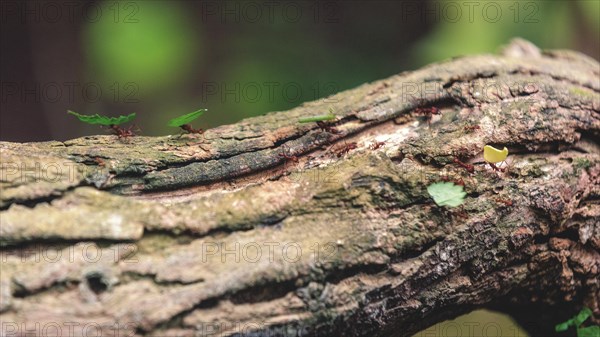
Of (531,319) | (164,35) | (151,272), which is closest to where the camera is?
(151,272)

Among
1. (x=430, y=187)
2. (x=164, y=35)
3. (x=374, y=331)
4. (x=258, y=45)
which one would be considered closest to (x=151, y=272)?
(x=374, y=331)

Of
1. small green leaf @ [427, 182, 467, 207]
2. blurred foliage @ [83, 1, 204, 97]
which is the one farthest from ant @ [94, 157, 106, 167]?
blurred foliage @ [83, 1, 204, 97]

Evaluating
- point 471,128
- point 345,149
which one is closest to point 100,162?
point 345,149

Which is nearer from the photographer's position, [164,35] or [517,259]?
[517,259]

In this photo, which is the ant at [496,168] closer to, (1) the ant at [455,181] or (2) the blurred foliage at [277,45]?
(1) the ant at [455,181]

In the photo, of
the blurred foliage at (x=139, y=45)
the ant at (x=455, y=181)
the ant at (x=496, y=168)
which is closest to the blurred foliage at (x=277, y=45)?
the blurred foliage at (x=139, y=45)

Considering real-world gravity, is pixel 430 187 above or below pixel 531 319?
above

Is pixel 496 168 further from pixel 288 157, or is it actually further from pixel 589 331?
pixel 589 331

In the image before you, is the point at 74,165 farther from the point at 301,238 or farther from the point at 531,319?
the point at 531,319
